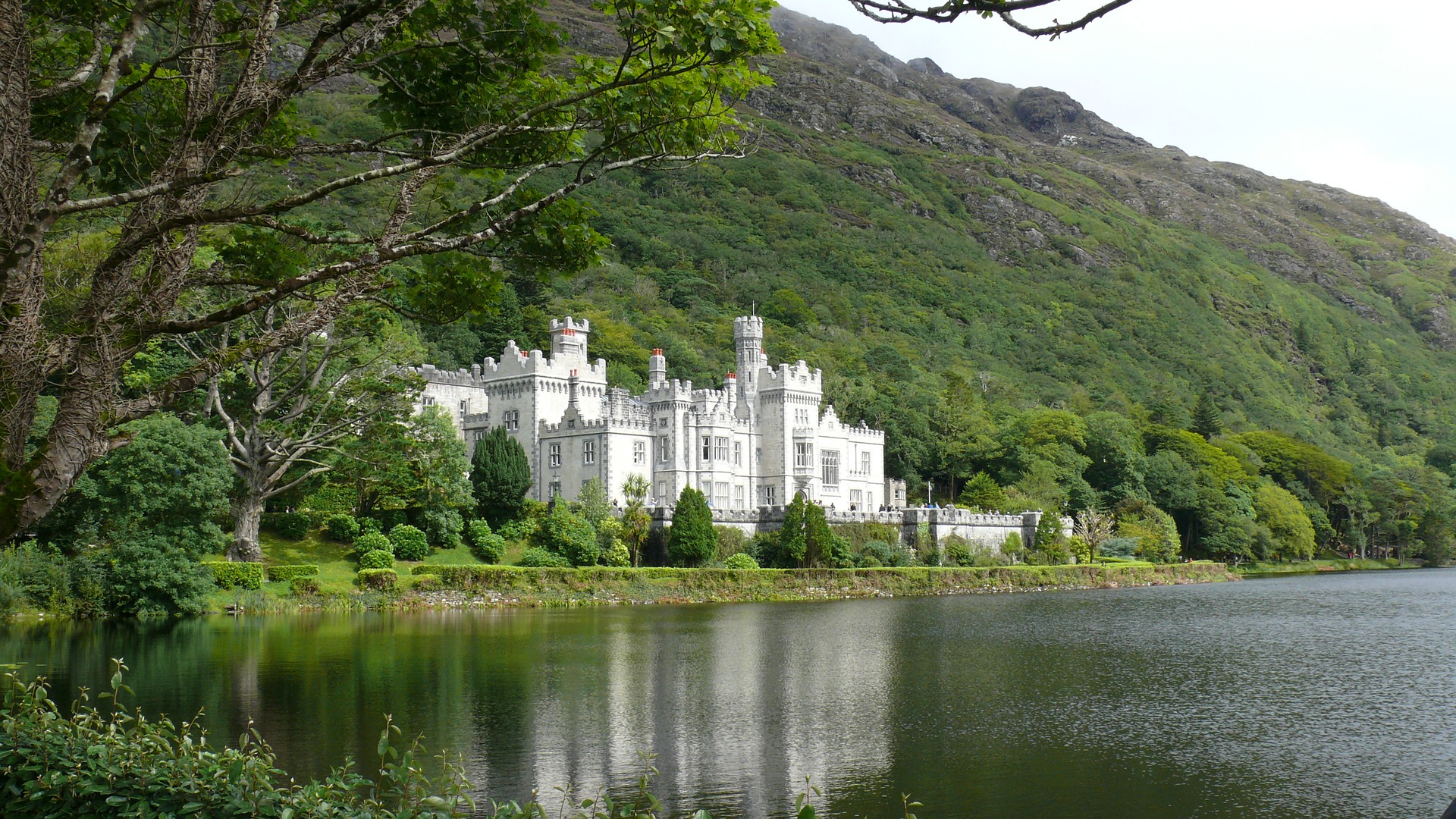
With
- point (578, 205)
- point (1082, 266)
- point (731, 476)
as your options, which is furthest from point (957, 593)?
point (1082, 266)

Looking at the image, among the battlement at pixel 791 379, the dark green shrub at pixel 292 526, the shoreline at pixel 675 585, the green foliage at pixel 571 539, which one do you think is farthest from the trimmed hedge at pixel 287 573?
the battlement at pixel 791 379

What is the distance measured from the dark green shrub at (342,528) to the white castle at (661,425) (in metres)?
11.0

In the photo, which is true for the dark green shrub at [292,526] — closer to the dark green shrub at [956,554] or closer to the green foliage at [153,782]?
the dark green shrub at [956,554]

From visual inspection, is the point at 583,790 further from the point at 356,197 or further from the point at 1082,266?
the point at 1082,266

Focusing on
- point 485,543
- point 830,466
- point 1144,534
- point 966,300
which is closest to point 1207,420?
point 1144,534

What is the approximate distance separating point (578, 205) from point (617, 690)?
45.2 feet

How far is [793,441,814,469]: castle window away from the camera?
69.1 metres

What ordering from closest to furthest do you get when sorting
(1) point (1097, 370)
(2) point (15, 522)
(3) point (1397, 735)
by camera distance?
(2) point (15, 522) < (3) point (1397, 735) < (1) point (1097, 370)

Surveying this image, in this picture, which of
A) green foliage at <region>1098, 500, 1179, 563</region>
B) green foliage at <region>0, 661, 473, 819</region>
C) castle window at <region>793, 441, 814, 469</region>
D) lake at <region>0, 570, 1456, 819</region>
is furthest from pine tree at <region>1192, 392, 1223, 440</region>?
green foliage at <region>0, 661, 473, 819</region>

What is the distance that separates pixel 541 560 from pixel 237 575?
14178mm

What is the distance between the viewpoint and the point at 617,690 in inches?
886

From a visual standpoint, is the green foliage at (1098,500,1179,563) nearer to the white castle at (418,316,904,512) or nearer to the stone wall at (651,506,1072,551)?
the stone wall at (651,506,1072,551)

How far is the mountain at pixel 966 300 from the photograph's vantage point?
4149 inches

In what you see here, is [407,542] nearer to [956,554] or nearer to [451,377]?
[451,377]
